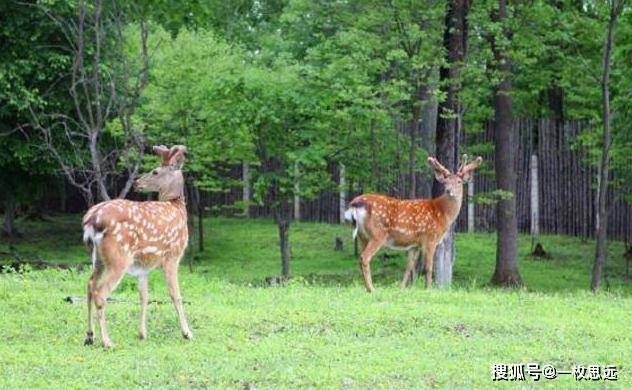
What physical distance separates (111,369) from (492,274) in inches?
471

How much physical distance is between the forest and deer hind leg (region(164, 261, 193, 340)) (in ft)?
0.12

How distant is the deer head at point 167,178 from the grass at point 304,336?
3.94 feet

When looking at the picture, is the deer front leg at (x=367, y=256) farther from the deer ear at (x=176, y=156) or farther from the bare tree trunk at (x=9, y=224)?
the bare tree trunk at (x=9, y=224)

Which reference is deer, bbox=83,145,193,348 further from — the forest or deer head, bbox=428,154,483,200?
deer head, bbox=428,154,483,200

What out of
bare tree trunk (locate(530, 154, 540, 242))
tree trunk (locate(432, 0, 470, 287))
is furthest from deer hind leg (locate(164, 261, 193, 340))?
bare tree trunk (locate(530, 154, 540, 242))

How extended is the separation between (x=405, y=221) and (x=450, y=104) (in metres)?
3.26

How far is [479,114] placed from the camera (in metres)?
20.6

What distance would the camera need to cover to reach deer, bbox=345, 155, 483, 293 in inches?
488

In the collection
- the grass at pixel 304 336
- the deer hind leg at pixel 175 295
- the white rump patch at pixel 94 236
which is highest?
the white rump patch at pixel 94 236

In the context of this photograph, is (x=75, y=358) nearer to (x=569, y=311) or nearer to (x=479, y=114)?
(x=569, y=311)

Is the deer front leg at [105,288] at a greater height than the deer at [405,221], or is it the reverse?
the deer at [405,221]

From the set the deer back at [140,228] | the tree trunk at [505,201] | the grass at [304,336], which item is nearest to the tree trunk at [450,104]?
the grass at [304,336]

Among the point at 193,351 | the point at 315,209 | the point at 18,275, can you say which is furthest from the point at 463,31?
the point at 315,209

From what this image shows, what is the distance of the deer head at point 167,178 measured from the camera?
9.34 meters
